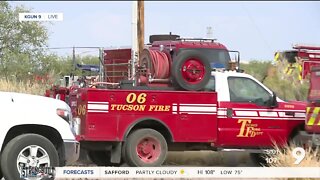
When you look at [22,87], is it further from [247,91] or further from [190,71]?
[247,91]

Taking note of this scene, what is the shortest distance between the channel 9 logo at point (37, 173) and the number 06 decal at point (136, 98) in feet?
11.1

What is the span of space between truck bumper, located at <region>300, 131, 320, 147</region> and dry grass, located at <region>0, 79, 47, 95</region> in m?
7.33

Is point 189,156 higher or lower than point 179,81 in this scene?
lower

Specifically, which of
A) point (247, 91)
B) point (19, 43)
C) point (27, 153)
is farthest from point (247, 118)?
point (19, 43)

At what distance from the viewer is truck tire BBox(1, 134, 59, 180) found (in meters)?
8.03

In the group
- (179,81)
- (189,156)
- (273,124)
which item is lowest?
(189,156)

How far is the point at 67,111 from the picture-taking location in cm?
865

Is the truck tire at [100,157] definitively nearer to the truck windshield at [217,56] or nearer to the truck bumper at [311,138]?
the truck windshield at [217,56]

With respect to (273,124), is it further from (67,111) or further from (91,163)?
(67,111)

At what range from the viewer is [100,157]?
1257cm

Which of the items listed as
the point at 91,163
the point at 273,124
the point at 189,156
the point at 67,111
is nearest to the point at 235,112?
the point at 273,124

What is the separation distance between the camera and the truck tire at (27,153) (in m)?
8.03

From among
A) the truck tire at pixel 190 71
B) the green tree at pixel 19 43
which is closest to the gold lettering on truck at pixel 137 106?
the truck tire at pixel 190 71

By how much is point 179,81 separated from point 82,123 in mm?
2040
